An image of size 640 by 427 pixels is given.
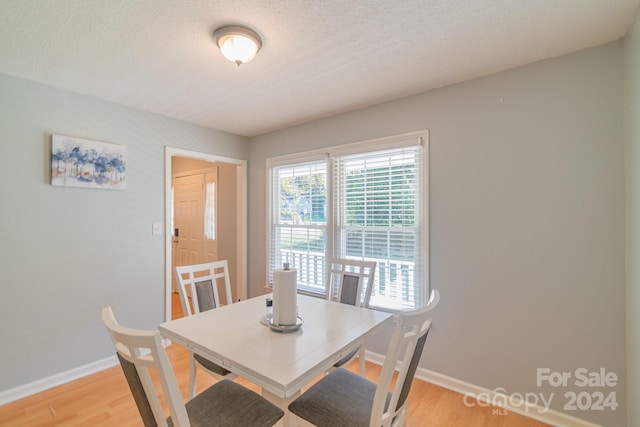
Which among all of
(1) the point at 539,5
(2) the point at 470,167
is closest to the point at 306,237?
(2) the point at 470,167

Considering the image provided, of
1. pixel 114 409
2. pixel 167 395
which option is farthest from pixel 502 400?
pixel 114 409

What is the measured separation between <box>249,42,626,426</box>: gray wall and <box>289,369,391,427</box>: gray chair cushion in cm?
118

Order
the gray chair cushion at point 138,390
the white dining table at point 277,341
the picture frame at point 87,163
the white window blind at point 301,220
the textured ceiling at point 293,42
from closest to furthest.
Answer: the gray chair cushion at point 138,390 → the white dining table at point 277,341 → the textured ceiling at point 293,42 → the picture frame at point 87,163 → the white window blind at point 301,220

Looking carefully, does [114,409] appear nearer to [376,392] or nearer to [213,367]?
[213,367]

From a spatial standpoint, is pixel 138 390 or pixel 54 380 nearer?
pixel 138 390

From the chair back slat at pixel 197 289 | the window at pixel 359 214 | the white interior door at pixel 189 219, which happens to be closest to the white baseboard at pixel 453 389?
the window at pixel 359 214

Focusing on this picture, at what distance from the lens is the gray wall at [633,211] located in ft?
4.93

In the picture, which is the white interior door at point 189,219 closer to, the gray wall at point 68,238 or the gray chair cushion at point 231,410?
the gray wall at point 68,238

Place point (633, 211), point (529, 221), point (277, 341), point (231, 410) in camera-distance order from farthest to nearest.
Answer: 1. point (529, 221)
2. point (633, 211)
3. point (277, 341)
4. point (231, 410)

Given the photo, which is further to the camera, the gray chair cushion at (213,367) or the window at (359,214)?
the window at (359,214)

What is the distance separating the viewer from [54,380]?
91.0 inches

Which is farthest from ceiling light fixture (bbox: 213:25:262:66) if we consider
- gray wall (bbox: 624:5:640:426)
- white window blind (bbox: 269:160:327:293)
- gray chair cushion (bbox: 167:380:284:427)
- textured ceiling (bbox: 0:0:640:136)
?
gray wall (bbox: 624:5:640:426)

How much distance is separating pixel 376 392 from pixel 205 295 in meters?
1.45

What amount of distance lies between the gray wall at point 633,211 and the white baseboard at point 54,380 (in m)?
3.75
